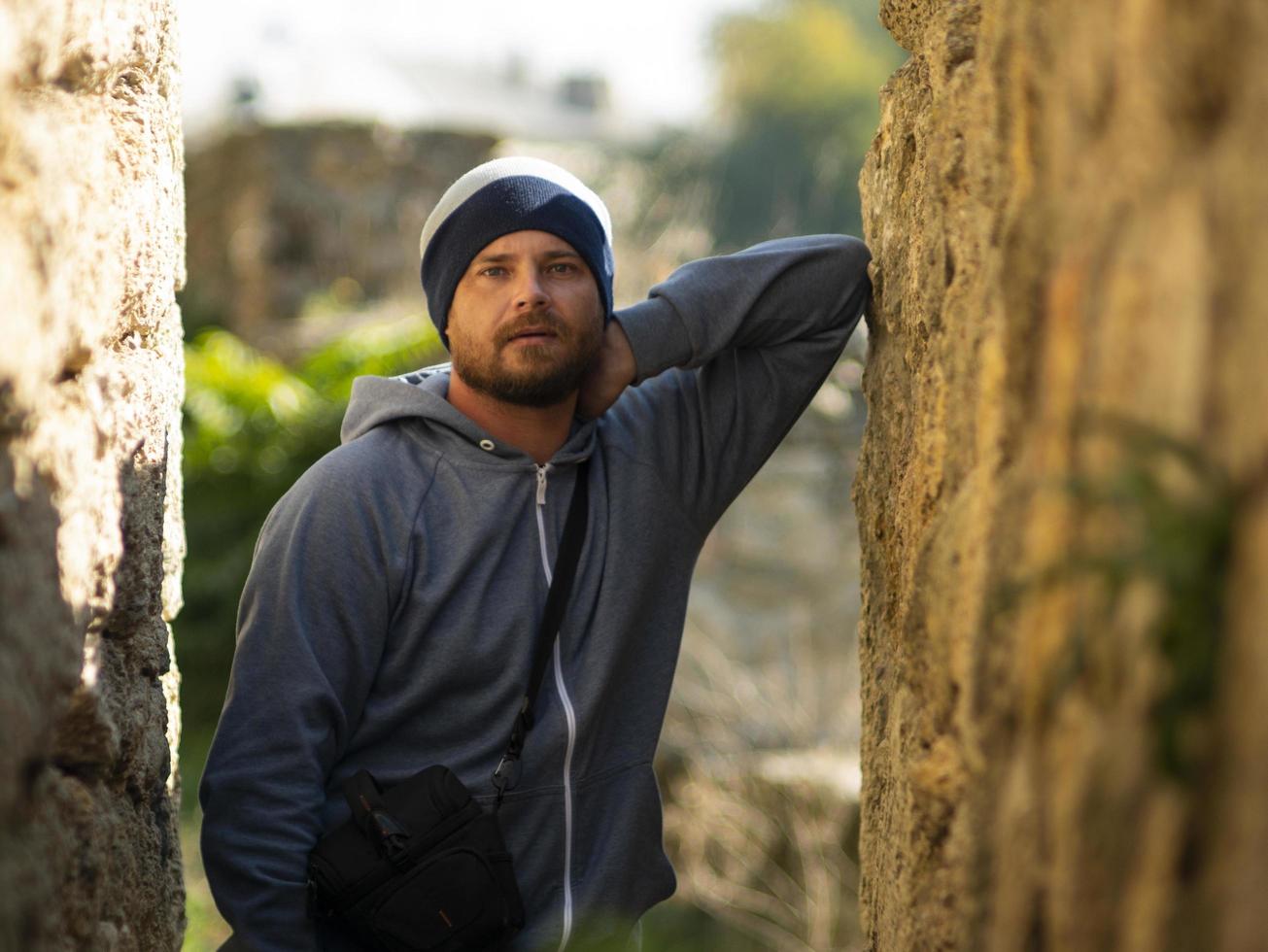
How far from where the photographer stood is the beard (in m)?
2.78

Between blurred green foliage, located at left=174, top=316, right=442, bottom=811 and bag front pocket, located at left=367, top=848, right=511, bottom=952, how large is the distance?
593 centimetres

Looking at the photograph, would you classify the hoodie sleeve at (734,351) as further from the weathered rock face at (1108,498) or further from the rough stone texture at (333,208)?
Answer: the rough stone texture at (333,208)

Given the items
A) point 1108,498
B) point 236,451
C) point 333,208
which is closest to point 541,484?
point 1108,498

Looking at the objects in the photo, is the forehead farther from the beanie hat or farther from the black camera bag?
the black camera bag

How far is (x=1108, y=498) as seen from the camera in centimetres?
120

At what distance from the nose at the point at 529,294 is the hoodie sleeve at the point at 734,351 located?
Result: 0.60 feet

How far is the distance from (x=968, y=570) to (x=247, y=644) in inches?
55.4

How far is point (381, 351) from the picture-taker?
29.6 ft

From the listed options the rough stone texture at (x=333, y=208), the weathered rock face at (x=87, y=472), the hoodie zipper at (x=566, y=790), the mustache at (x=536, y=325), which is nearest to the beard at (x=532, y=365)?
the mustache at (x=536, y=325)

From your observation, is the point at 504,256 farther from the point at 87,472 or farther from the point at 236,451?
the point at 236,451

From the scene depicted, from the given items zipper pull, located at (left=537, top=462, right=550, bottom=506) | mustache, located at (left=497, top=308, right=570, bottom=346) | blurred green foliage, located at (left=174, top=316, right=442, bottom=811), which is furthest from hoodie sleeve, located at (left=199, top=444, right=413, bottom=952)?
blurred green foliage, located at (left=174, top=316, right=442, bottom=811)

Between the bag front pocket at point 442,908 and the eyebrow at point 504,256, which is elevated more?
the eyebrow at point 504,256

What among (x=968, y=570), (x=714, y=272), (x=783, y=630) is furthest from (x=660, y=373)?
(x=783, y=630)

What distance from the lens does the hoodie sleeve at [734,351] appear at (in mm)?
2871
